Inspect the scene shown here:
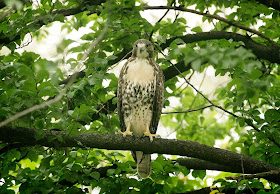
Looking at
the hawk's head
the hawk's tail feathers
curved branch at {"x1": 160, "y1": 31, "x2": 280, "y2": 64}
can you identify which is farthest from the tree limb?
the hawk's tail feathers

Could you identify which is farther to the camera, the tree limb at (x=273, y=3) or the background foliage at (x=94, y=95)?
the tree limb at (x=273, y=3)

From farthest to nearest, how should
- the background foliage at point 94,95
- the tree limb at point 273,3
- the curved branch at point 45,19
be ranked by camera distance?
the tree limb at point 273,3
the curved branch at point 45,19
the background foliage at point 94,95

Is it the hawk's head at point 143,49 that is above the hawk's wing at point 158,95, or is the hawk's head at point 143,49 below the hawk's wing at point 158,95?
above

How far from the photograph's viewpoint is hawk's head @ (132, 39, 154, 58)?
443cm

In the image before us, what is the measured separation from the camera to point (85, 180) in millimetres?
3840

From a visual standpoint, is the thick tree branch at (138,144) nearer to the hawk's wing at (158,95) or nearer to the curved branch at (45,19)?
the hawk's wing at (158,95)

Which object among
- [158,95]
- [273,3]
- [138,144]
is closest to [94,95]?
[158,95]

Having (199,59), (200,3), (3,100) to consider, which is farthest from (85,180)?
(200,3)

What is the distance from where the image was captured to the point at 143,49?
14.5 ft

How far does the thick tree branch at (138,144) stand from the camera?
11.2 ft

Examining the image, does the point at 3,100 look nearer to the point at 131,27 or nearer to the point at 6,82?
the point at 6,82

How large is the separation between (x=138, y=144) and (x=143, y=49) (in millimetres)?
1181

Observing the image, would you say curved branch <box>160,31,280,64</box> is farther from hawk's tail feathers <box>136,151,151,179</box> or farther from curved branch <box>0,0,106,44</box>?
hawk's tail feathers <box>136,151,151,179</box>

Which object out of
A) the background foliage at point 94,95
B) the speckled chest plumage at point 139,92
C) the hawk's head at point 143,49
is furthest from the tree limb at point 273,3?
the speckled chest plumage at point 139,92
